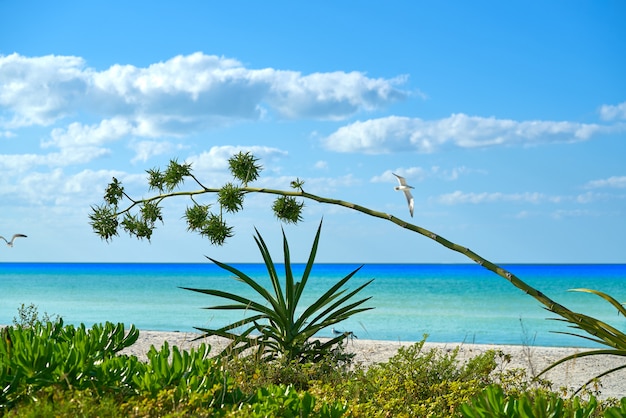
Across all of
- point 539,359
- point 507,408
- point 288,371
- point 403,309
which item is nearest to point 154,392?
point 507,408

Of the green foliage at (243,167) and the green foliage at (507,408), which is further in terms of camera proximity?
the green foliage at (243,167)

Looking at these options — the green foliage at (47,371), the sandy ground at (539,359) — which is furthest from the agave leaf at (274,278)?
the green foliage at (47,371)

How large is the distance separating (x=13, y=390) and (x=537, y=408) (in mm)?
2622

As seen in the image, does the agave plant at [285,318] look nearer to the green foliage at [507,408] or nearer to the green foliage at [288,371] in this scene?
the green foliage at [288,371]

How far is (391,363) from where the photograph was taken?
589 centimetres

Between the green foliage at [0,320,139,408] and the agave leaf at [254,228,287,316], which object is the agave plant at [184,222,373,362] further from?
the green foliage at [0,320,139,408]

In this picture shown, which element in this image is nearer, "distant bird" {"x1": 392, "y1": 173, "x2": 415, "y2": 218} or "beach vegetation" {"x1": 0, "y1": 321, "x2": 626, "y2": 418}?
"beach vegetation" {"x1": 0, "y1": 321, "x2": 626, "y2": 418}

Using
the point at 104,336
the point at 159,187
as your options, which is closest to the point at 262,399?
the point at 104,336

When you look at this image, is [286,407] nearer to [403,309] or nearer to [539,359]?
[539,359]

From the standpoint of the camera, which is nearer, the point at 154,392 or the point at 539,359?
the point at 154,392

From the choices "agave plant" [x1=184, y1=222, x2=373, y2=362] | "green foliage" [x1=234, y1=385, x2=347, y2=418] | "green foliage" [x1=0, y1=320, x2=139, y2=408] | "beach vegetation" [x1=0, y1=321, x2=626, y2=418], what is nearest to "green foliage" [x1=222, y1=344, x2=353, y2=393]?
"agave plant" [x1=184, y1=222, x2=373, y2=362]

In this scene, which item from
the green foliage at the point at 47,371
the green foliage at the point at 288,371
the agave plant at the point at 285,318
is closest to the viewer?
the green foliage at the point at 47,371

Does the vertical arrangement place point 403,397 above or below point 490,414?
below

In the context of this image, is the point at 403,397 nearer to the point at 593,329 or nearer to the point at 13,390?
the point at 593,329
